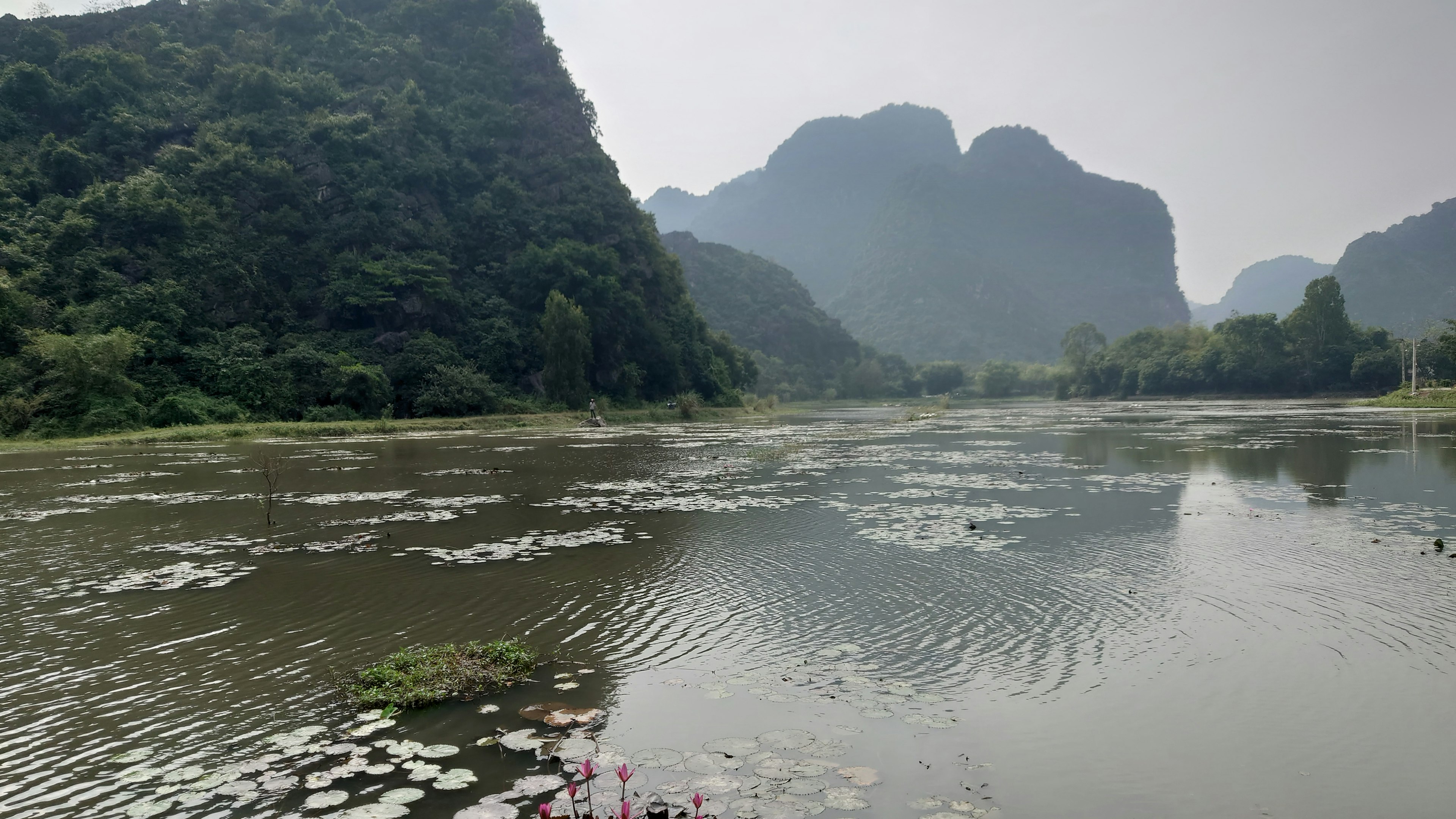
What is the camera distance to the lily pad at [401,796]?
14.9ft

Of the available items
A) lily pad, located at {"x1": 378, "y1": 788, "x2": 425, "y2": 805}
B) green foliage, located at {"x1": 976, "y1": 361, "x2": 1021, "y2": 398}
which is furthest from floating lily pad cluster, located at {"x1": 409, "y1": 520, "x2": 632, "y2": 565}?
green foliage, located at {"x1": 976, "y1": 361, "x2": 1021, "y2": 398}

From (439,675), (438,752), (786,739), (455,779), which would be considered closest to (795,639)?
(786,739)

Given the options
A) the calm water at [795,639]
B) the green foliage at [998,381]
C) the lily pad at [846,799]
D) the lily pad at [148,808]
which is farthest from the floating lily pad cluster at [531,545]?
the green foliage at [998,381]

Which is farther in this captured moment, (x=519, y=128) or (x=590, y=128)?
(x=590, y=128)

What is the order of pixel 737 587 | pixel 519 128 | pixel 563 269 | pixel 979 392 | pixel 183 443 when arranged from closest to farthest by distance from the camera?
pixel 737 587 → pixel 183 443 → pixel 563 269 → pixel 519 128 → pixel 979 392

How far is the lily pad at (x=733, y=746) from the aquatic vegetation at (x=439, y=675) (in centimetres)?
218

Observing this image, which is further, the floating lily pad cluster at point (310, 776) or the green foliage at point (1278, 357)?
the green foliage at point (1278, 357)

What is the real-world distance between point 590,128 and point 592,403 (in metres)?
49.9

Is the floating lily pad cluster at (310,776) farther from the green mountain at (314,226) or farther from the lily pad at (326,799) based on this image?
the green mountain at (314,226)

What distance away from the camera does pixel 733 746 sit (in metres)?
5.28

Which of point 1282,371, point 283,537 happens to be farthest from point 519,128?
point 1282,371

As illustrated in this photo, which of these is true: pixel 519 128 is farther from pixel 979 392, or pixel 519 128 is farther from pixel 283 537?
pixel 979 392

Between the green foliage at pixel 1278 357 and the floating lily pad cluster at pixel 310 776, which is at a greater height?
the green foliage at pixel 1278 357

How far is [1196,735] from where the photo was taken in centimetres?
540
